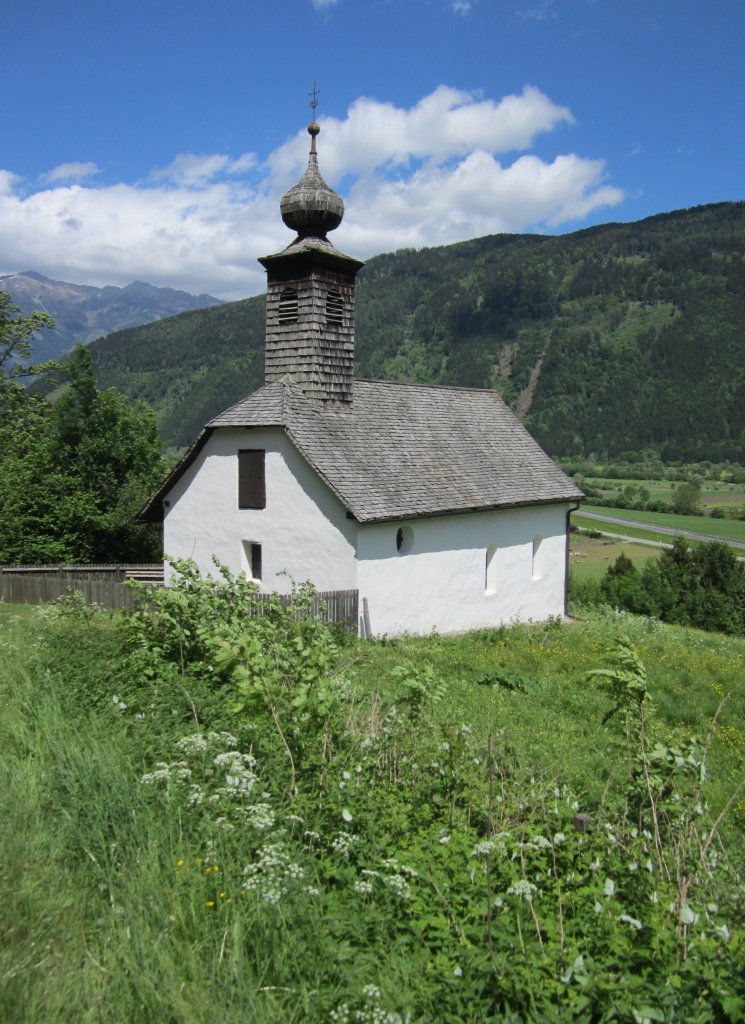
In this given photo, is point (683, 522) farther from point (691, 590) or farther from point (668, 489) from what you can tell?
point (691, 590)

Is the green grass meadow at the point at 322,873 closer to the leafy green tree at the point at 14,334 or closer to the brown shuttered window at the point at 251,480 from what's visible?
the brown shuttered window at the point at 251,480

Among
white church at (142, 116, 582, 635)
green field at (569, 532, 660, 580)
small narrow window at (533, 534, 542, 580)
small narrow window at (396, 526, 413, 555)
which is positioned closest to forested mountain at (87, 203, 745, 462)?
green field at (569, 532, 660, 580)

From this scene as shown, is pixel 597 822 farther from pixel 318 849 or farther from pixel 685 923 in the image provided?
pixel 318 849

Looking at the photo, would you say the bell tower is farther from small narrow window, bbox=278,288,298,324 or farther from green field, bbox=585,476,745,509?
green field, bbox=585,476,745,509

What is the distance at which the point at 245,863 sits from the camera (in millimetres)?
4613

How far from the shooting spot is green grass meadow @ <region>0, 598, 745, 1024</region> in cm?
371

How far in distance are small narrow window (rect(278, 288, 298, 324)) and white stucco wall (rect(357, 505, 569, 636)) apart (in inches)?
241

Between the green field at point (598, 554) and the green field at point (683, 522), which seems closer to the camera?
the green field at point (598, 554)

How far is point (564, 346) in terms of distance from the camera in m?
165

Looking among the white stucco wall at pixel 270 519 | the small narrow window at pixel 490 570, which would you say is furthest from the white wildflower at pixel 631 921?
the small narrow window at pixel 490 570

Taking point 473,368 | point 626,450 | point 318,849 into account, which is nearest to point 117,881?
point 318,849

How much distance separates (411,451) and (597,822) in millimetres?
15453

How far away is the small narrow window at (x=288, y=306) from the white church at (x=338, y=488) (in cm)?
3

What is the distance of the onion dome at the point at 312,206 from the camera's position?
64.8 feet
